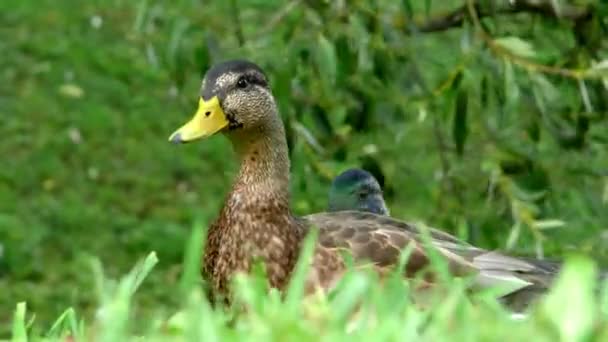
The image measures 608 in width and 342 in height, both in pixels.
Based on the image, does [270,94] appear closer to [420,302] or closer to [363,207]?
[363,207]

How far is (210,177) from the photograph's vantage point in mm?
10500

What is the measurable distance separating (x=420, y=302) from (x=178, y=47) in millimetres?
2923

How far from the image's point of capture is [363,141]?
22.6 feet

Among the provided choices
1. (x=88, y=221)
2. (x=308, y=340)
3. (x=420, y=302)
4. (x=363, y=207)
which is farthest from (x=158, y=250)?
(x=308, y=340)

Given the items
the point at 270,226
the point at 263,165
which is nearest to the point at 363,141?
the point at 263,165

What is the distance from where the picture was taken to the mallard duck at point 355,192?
6477 millimetres

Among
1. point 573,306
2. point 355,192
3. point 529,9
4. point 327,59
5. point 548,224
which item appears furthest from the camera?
point 355,192

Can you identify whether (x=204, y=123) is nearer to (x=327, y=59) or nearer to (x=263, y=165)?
(x=263, y=165)

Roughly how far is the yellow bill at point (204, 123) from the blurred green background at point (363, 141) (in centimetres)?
49

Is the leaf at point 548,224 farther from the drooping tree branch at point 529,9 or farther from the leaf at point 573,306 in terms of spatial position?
the leaf at point 573,306

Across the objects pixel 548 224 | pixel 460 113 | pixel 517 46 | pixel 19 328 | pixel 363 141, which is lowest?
pixel 548 224

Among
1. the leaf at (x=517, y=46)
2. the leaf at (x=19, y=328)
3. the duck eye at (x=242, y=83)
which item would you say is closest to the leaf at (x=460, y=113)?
the leaf at (x=517, y=46)

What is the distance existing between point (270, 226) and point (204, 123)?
38 centimetres

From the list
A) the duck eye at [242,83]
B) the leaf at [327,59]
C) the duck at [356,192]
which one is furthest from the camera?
the duck at [356,192]
